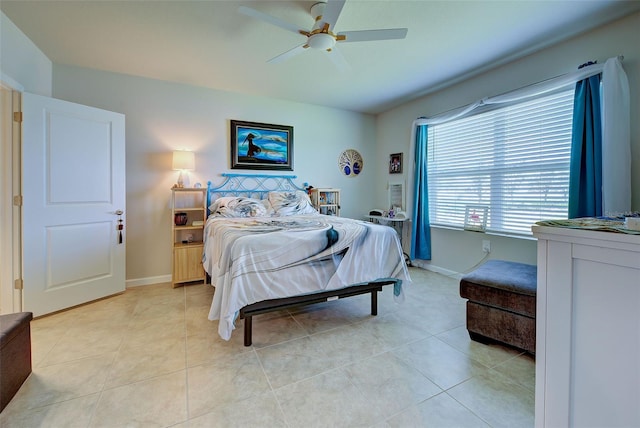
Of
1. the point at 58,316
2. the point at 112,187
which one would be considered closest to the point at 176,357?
the point at 58,316

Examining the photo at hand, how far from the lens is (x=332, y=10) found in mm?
1804

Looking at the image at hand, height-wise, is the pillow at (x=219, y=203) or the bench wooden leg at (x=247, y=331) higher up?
the pillow at (x=219, y=203)

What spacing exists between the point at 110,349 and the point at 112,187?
1.79 m

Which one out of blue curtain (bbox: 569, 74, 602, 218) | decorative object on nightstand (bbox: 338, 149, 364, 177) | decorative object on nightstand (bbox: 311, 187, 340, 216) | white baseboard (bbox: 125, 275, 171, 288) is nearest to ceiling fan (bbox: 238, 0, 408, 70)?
blue curtain (bbox: 569, 74, 602, 218)

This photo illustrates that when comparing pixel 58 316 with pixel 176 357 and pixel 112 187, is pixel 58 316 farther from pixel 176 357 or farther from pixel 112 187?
pixel 176 357

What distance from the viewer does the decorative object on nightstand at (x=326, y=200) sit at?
4.25 m

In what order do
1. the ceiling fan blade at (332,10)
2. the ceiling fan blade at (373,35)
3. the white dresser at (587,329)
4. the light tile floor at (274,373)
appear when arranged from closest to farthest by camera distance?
the white dresser at (587,329) → the light tile floor at (274,373) → the ceiling fan blade at (332,10) → the ceiling fan blade at (373,35)

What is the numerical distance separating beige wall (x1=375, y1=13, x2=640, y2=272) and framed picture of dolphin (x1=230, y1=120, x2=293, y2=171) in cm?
182

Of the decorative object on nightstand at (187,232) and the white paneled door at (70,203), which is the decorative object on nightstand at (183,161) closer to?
the decorative object on nightstand at (187,232)

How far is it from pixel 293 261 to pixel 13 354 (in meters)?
1.68

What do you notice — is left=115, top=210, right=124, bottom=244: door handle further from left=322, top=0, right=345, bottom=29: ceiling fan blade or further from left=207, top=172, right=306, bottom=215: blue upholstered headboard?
left=322, top=0, right=345, bottom=29: ceiling fan blade

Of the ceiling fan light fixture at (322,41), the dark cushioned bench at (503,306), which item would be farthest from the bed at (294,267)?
the ceiling fan light fixture at (322,41)

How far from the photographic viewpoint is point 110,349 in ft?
6.41

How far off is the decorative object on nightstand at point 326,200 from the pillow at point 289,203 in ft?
1.37
